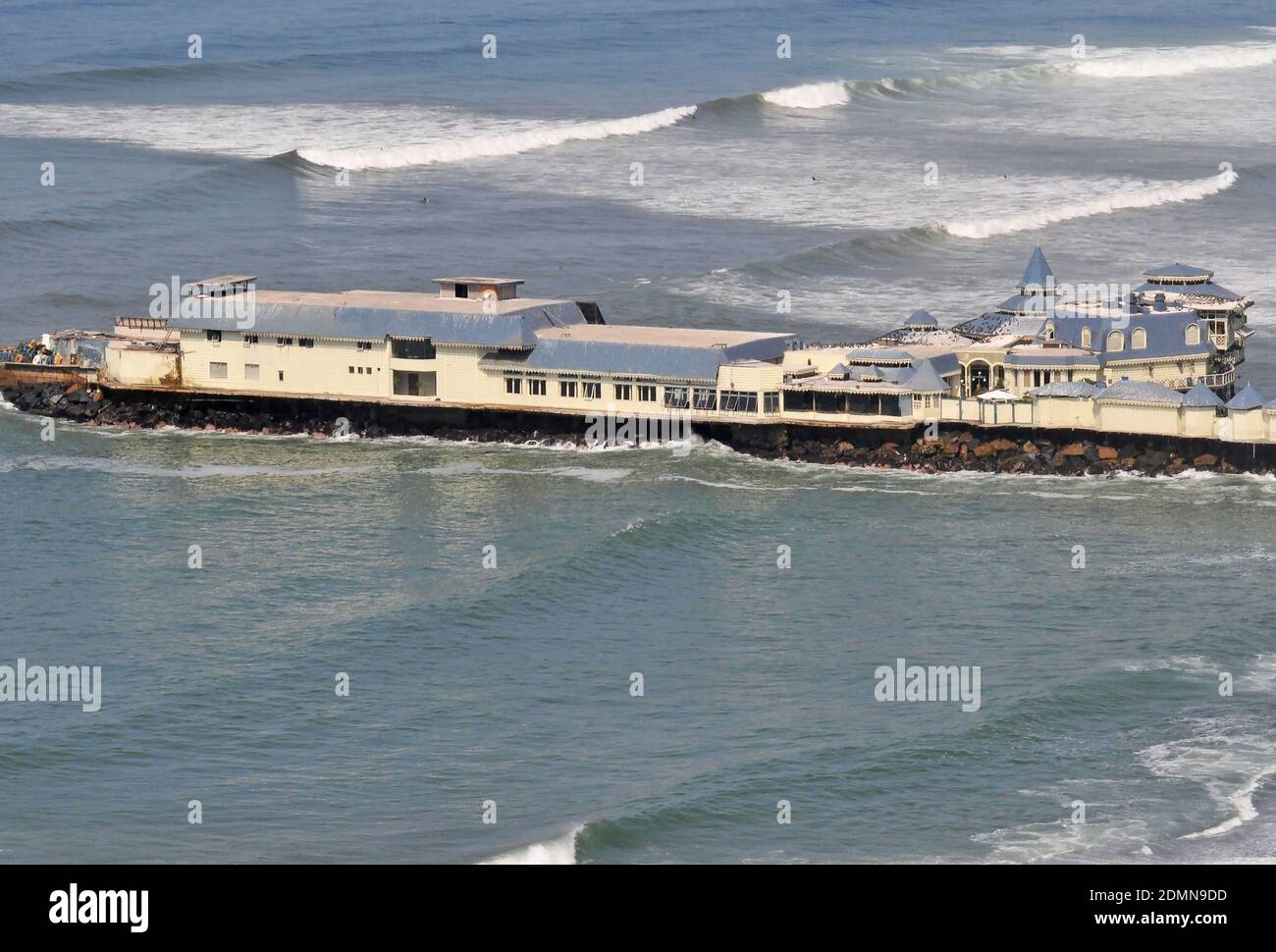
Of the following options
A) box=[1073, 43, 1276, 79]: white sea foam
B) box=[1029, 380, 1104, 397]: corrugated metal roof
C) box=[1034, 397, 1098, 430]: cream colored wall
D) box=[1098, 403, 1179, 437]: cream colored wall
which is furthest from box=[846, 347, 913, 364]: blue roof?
box=[1073, 43, 1276, 79]: white sea foam

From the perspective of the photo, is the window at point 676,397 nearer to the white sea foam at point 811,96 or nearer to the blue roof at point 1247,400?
the blue roof at point 1247,400

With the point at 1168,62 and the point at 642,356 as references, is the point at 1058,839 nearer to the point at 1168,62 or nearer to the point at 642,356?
the point at 642,356

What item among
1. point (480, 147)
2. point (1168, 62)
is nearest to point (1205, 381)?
point (480, 147)

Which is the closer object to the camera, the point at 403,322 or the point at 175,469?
the point at 175,469

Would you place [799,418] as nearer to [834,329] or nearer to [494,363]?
[494,363]

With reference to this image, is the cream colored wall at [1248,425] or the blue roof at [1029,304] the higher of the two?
the blue roof at [1029,304]

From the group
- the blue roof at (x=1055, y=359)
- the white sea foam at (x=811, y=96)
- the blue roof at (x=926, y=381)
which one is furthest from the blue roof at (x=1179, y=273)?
the white sea foam at (x=811, y=96)

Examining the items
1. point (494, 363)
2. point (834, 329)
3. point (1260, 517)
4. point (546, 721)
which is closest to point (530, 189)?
point (834, 329)
